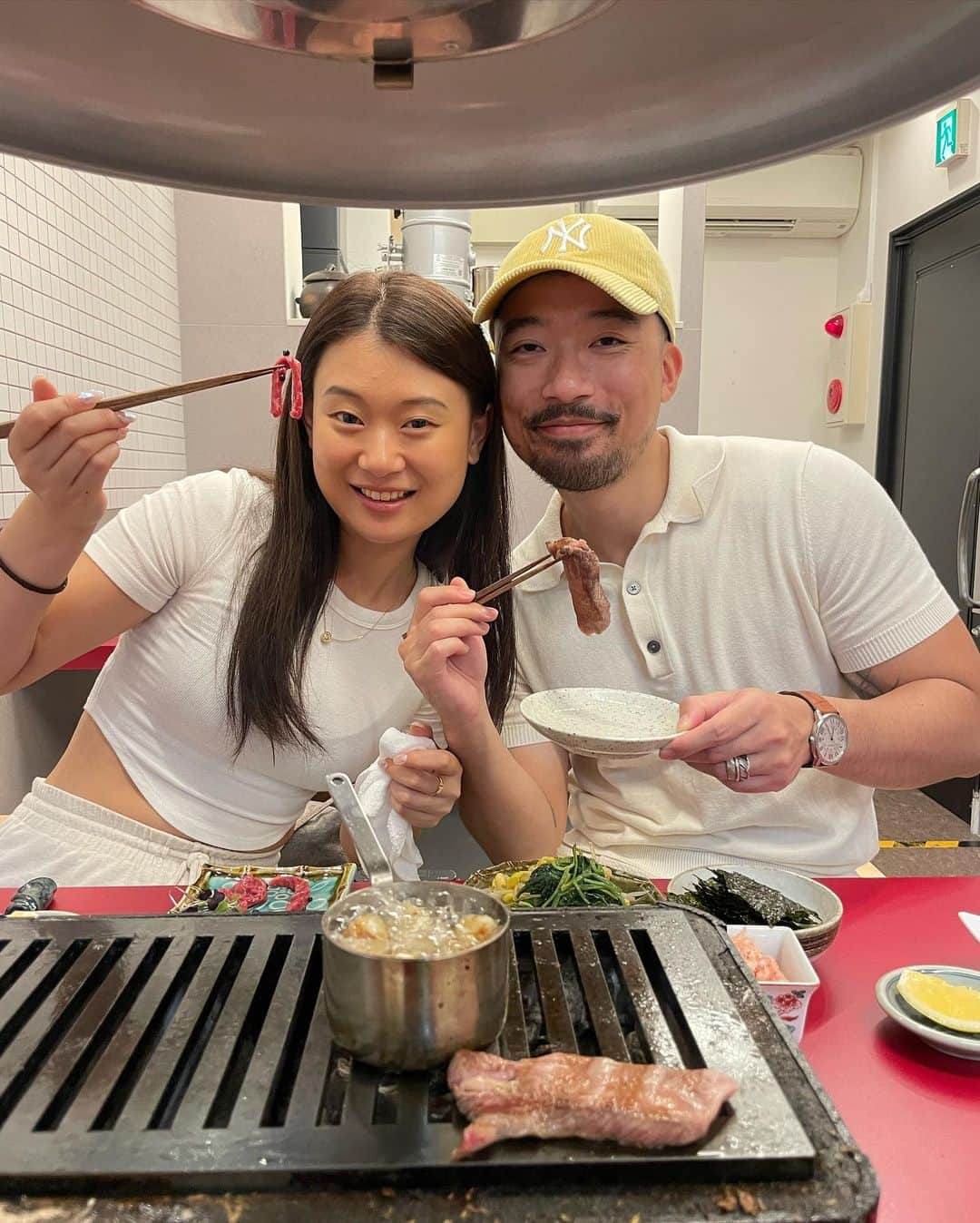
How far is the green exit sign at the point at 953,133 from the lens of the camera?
4938 mm

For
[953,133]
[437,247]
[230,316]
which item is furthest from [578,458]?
[953,133]

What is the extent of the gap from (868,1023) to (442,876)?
2.92 ft

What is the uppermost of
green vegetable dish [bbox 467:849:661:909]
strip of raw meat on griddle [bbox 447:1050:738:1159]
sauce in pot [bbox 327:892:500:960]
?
sauce in pot [bbox 327:892:500:960]

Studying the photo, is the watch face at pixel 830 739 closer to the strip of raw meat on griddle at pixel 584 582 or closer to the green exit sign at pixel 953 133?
the strip of raw meat on griddle at pixel 584 582

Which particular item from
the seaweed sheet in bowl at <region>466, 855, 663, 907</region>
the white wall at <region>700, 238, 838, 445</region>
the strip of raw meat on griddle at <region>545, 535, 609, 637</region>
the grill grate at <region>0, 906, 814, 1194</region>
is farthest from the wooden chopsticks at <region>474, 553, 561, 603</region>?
the white wall at <region>700, 238, 838, 445</region>

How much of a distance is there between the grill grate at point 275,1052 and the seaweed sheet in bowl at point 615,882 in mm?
281

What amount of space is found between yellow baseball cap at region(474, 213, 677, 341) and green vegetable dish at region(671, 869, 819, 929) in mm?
1036

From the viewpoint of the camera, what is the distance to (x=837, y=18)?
0.70 meters

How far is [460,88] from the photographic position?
83 cm

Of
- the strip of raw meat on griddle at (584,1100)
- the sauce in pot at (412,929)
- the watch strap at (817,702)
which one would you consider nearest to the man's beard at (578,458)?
the watch strap at (817,702)

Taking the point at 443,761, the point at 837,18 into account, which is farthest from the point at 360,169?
the point at 443,761

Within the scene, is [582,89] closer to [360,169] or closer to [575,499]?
[360,169]

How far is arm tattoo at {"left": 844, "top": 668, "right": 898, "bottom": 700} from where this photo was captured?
1907mm

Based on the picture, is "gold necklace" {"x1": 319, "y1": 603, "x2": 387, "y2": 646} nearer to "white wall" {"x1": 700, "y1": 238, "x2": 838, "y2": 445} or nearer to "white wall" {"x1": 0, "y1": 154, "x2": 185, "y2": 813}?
"white wall" {"x1": 0, "y1": 154, "x2": 185, "y2": 813}
